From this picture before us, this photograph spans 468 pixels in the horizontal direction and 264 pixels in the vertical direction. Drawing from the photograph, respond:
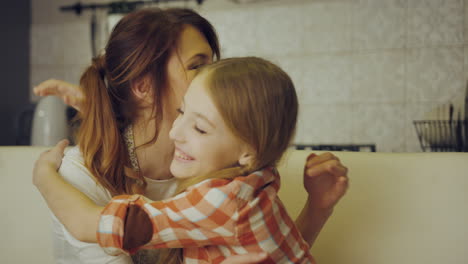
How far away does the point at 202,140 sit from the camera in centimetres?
71

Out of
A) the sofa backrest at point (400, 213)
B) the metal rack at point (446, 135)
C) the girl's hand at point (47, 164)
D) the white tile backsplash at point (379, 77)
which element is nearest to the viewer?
the girl's hand at point (47, 164)

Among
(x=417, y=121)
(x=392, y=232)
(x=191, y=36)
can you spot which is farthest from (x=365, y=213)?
(x=417, y=121)

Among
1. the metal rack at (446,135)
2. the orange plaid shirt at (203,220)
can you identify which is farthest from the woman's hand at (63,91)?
the metal rack at (446,135)

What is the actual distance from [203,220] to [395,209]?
0.50 metres

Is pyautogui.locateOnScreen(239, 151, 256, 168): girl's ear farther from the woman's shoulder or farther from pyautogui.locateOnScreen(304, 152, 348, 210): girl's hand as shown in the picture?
the woman's shoulder

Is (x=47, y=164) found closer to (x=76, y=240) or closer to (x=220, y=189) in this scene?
(x=76, y=240)

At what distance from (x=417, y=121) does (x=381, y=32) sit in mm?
565

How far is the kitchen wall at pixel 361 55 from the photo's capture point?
8.29ft

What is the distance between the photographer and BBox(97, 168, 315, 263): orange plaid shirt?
2.14 feet

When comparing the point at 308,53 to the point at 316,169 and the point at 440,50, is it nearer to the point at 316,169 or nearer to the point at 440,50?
the point at 440,50

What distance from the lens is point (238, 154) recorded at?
2.43 feet

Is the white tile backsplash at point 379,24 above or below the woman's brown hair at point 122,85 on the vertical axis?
above

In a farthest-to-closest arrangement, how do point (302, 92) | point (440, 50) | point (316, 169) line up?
point (302, 92), point (440, 50), point (316, 169)

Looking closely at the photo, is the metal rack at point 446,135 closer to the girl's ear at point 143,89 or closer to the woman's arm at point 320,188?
the woman's arm at point 320,188
